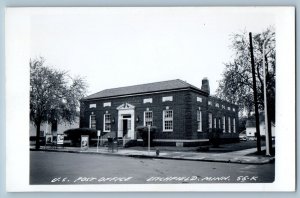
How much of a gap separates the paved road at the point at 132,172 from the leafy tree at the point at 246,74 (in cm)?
104

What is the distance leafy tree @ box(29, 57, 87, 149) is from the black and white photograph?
18mm

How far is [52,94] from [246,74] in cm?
342

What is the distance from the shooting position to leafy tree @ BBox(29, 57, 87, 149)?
6.22 m

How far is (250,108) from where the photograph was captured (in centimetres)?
645

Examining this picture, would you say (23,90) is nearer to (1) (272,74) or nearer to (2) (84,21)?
(2) (84,21)

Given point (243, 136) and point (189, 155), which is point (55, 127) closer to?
point (189, 155)

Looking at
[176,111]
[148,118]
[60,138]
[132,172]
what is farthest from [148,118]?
[60,138]

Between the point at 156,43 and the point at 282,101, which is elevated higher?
the point at 156,43

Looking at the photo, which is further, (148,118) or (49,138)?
(148,118)

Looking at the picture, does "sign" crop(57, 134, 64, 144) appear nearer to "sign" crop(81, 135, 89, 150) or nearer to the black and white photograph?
the black and white photograph

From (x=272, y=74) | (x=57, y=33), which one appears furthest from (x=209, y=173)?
(x=57, y=33)

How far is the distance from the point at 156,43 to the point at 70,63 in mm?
1490

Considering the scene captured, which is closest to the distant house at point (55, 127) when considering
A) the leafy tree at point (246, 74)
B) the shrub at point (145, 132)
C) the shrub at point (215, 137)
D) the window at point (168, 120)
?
the shrub at point (145, 132)

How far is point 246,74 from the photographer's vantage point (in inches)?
257
